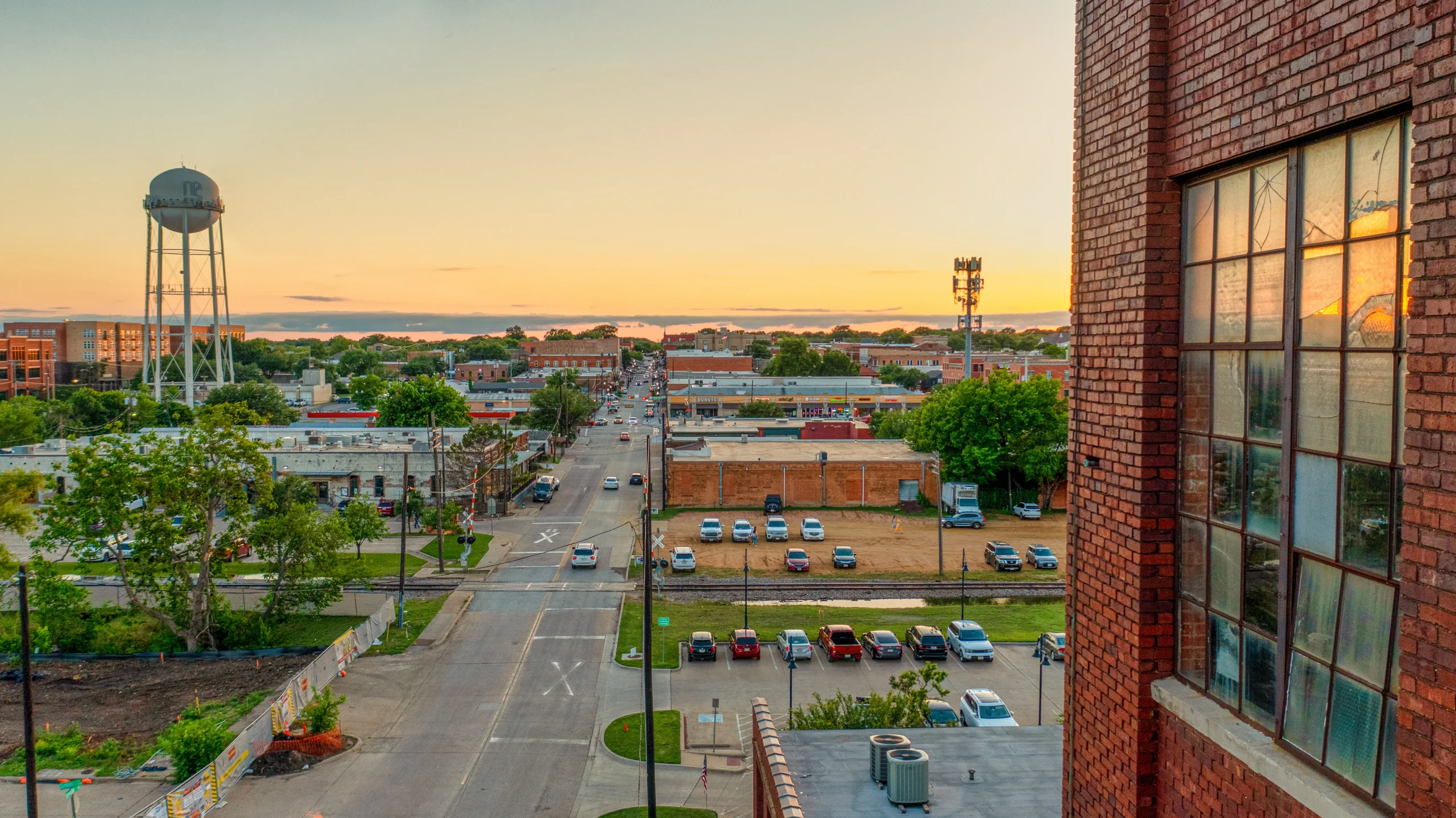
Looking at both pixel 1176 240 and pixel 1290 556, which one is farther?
pixel 1176 240

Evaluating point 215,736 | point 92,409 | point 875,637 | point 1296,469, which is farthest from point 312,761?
point 92,409

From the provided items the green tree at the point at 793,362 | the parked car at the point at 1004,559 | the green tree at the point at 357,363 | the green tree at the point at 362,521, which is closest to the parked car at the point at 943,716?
the parked car at the point at 1004,559

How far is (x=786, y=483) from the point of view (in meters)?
57.5

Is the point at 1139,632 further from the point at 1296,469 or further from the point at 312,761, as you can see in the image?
the point at 312,761

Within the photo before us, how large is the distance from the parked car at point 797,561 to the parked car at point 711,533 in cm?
582

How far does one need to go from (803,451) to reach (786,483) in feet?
19.7

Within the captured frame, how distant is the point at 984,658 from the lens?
28922 millimetres

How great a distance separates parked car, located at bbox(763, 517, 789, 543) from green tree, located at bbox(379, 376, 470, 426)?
41962 mm

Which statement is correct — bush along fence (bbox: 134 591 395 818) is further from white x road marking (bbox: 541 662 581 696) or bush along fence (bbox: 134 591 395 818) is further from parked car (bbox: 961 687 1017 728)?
parked car (bbox: 961 687 1017 728)

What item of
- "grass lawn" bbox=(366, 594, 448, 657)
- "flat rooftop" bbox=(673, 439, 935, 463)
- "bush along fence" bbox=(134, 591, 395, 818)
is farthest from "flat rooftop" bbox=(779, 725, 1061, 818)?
"flat rooftop" bbox=(673, 439, 935, 463)

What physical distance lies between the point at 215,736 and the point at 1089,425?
70.1 ft

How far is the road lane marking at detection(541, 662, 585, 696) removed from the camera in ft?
87.6

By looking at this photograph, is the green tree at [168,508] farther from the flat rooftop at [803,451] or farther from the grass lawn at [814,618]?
the flat rooftop at [803,451]

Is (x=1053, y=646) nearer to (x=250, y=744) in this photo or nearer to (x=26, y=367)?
(x=250, y=744)
